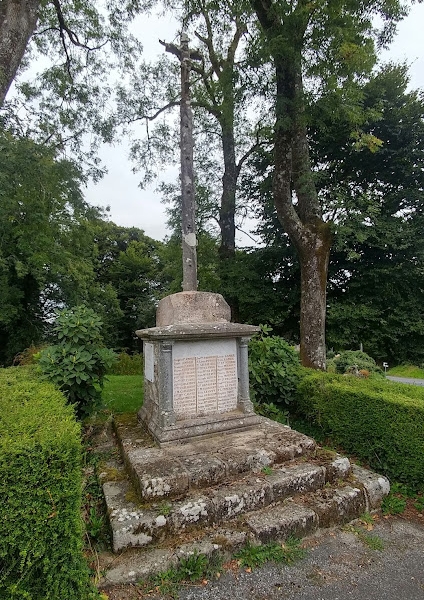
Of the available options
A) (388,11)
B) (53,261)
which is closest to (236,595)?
(388,11)

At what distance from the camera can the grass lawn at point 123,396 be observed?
20.3ft

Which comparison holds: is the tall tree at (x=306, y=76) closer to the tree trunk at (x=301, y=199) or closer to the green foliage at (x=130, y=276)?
the tree trunk at (x=301, y=199)

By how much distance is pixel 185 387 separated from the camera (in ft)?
13.3

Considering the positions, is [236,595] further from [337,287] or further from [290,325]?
[337,287]

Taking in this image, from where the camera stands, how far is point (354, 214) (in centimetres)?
895

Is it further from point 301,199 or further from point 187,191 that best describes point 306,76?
point 187,191

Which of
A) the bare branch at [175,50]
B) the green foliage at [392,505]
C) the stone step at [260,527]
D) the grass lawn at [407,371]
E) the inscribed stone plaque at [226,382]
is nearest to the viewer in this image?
the stone step at [260,527]

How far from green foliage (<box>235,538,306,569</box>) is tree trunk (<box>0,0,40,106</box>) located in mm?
7753

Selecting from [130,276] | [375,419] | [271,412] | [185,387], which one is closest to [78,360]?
[185,387]

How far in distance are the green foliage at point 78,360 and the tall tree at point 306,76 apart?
202 inches

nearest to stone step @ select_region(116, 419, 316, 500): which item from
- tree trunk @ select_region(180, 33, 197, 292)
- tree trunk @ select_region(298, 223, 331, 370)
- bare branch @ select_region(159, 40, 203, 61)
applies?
tree trunk @ select_region(180, 33, 197, 292)

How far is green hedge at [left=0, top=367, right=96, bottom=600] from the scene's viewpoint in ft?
5.82

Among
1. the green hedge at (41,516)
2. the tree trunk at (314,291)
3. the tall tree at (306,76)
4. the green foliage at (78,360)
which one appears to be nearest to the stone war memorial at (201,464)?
the green hedge at (41,516)

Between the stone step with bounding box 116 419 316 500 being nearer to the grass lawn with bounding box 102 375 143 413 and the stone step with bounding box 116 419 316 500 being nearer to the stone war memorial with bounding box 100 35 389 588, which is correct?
the stone war memorial with bounding box 100 35 389 588
